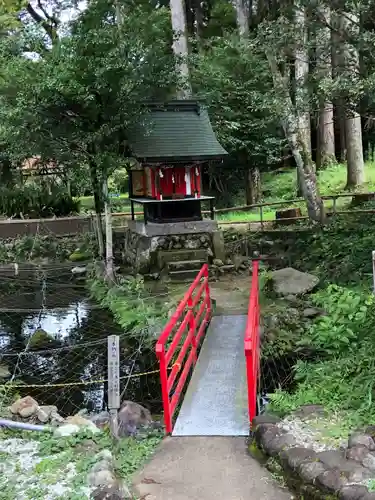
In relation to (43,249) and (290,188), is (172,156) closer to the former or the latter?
(43,249)

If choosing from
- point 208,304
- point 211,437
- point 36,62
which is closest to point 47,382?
point 208,304

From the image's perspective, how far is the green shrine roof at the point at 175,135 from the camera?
38.5 ft

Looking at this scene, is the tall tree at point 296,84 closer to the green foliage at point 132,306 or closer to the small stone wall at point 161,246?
the small stone wall at point 161,246

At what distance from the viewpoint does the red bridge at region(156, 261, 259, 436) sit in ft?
15.8

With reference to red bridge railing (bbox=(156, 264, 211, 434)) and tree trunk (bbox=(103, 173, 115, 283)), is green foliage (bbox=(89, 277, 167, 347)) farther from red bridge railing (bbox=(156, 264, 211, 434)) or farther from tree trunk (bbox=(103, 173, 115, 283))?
red bridge railing (bbox=(156, 264, 211, 434))

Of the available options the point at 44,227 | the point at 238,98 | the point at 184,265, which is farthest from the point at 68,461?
the point at 238,98

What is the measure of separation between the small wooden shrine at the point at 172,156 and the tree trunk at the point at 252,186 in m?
7.01

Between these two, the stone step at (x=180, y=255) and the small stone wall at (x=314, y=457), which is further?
the stone step at (x=180, y=255)

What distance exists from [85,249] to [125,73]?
6.71 metres

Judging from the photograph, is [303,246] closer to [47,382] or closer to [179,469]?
[47,382]

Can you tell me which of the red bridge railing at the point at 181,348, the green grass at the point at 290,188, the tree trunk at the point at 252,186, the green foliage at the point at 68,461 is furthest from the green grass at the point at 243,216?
the green foliage at the point at 68,461

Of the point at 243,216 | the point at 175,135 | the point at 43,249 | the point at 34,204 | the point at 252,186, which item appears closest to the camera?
the point at 175,135

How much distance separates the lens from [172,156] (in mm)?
11727

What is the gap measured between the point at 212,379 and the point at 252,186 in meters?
15.0
